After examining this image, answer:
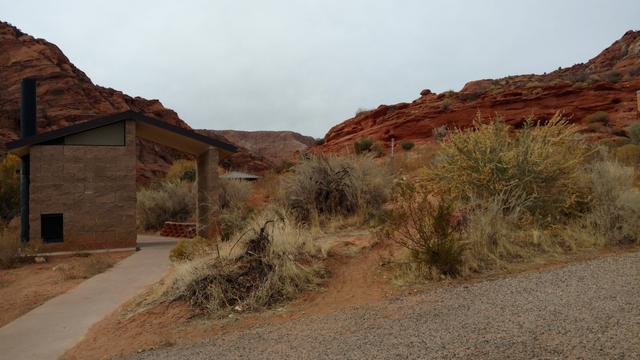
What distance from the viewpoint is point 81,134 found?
15.3 meters

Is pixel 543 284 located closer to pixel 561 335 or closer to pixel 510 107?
pixel 561 335

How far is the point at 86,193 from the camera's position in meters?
15.0

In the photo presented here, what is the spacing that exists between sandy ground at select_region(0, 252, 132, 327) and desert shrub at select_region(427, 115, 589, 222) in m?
8.08

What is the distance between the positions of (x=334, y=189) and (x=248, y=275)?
5.82m

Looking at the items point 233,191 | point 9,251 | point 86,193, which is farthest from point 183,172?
point 9,251

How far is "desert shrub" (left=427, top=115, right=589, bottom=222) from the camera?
31.5 ft

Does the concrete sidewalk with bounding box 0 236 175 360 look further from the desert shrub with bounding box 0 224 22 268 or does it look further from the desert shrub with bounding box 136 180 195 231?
the desert shrub with bounding box 136 180 195 231

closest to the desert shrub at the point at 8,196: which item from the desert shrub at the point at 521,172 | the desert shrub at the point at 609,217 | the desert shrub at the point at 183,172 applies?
the desert shrub at the point at 183,172

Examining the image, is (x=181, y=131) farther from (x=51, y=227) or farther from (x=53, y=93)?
(x=53, y=93)

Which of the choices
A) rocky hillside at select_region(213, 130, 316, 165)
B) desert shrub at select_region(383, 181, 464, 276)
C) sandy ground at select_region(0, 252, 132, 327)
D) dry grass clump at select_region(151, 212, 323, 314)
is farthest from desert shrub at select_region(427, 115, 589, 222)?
rocky hillside at select_region(213, 130, 316, 165)

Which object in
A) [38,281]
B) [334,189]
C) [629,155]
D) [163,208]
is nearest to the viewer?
[38,281]

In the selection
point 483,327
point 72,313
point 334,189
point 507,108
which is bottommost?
point 72,313

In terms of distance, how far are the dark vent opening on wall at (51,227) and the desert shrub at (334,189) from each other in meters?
6.73

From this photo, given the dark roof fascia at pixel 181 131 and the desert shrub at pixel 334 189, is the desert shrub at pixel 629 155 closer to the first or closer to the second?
the desert shrub at pixel 334 189
